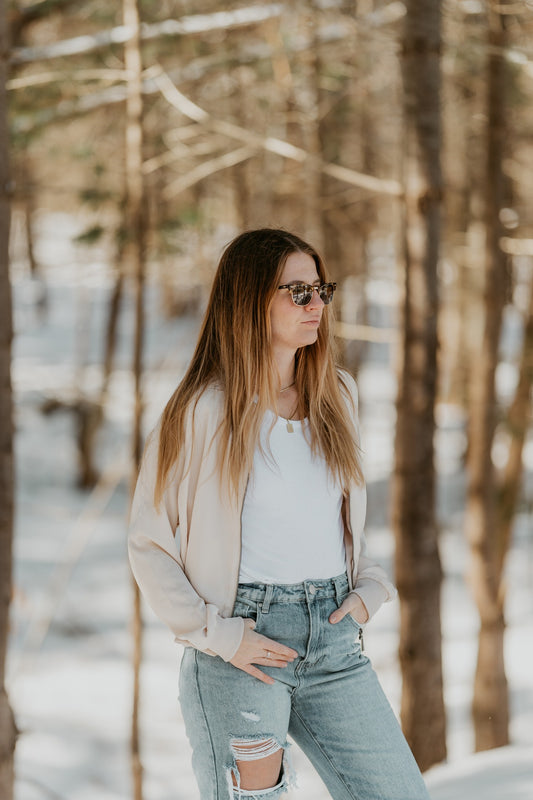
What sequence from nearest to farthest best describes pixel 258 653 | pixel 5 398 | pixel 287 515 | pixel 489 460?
pixel 258 653, pixel 287 515, pixel 5 398, pixel 489 460

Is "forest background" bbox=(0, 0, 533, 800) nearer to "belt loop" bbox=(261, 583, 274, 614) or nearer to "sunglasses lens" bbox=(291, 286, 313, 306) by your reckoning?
"sunglasses lens" bbox=(291, 286, 313, 306)

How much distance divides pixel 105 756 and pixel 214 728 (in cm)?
926

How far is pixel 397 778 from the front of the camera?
2221 millimetres

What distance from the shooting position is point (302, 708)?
230 centimetres

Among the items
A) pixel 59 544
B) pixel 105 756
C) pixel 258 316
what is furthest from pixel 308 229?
pixel 258 316

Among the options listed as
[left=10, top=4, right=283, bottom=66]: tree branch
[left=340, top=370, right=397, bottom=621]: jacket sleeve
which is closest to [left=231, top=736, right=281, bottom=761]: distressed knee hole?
[left=340, top=370, right=397, bottom=621]: jacket sleeve

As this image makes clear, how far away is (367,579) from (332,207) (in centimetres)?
1001

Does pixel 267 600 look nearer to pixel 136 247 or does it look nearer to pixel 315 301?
pixel 315 301

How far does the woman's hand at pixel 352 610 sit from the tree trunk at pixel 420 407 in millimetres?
3733

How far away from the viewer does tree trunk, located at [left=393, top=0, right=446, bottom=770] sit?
19.0 ft

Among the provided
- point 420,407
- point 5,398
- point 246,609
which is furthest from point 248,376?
point 420,407

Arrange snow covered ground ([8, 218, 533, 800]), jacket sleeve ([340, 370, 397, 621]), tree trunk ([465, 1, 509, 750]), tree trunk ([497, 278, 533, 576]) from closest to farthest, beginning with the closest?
jacket sleeve ([340, 370, 397, 621]) → tree trunk ([465, 1, 509, 750]) → snow covered ground ([8, 218, 533, 800]) → tree trunk ([497, 278, 533, 576])

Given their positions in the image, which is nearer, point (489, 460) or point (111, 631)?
point (489, 460)

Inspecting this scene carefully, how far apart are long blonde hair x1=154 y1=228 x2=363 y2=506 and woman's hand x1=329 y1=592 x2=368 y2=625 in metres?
0.27
